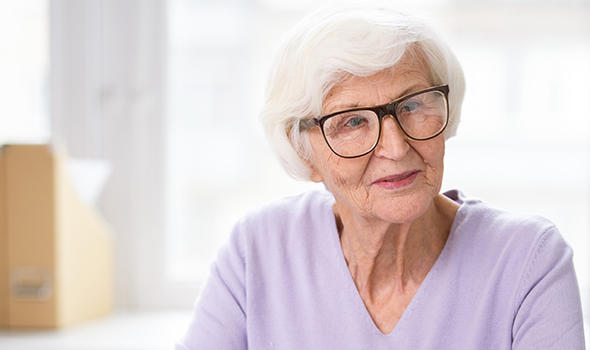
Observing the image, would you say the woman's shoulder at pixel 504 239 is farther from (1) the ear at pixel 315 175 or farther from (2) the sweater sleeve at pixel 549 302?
(1) the ear at pixel 315 175

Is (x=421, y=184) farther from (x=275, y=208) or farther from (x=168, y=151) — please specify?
(x=168, y=151)

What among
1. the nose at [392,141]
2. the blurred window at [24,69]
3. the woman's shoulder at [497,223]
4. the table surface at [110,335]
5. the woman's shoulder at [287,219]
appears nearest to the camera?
the nose at [392,141]

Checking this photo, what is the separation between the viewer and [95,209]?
2.15 m

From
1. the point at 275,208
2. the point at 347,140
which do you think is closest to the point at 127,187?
the point at 275,208

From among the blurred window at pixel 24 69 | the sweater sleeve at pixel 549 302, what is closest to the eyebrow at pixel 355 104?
the sweater sleeve at pixel 549 302

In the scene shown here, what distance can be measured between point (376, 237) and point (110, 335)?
35.3 inches

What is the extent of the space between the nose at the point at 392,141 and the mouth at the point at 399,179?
3cm

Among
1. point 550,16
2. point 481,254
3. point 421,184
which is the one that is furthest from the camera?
point 550,16

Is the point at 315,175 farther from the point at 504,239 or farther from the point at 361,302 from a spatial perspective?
the point at 504,239

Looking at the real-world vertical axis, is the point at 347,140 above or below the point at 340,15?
below

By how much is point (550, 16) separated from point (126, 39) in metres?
1.20

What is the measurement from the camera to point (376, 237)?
4.25ft

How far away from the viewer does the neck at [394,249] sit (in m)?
1.29

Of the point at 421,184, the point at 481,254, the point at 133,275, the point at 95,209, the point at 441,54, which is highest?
the point at 441,54
